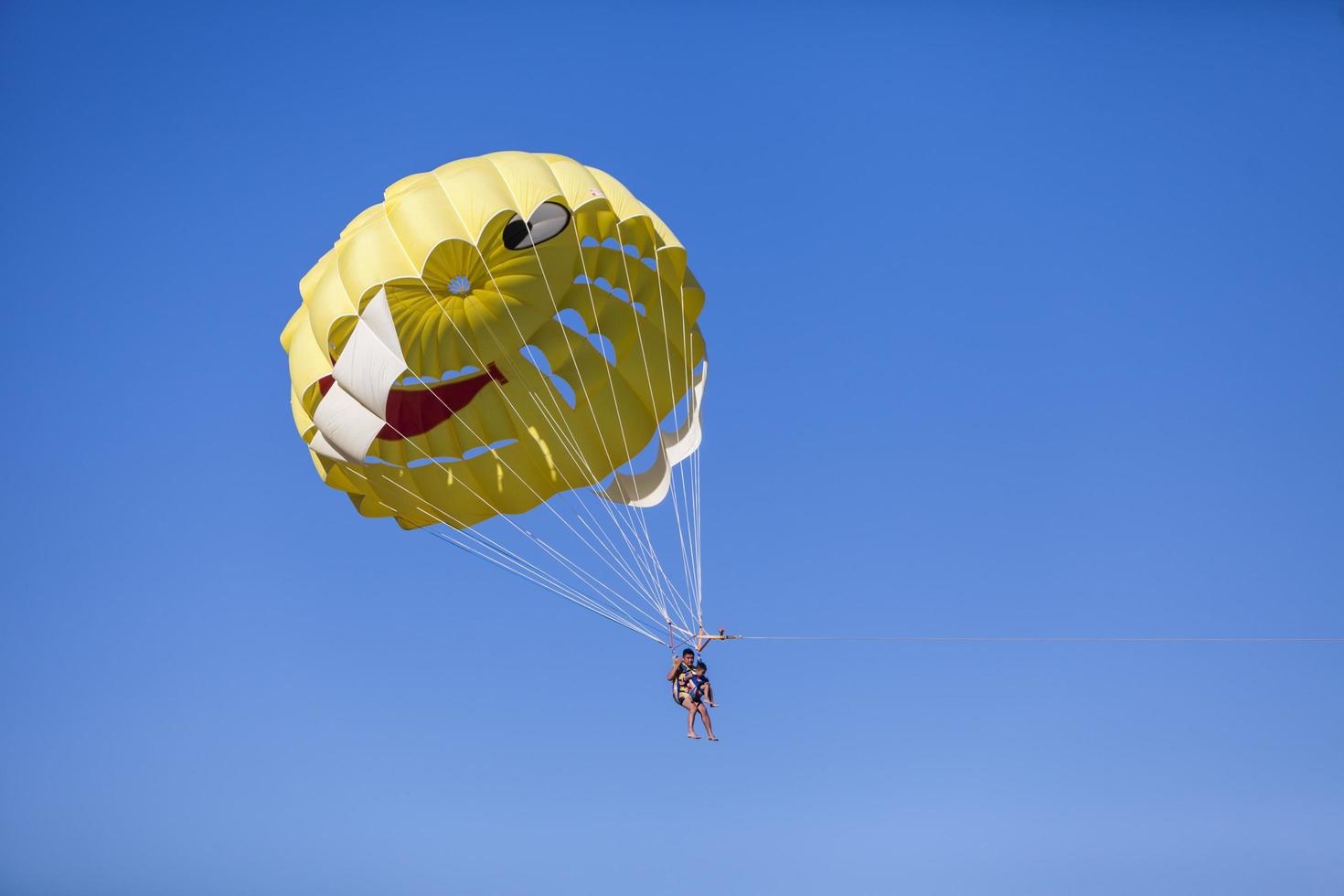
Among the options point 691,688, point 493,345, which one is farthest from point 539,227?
point 691,688

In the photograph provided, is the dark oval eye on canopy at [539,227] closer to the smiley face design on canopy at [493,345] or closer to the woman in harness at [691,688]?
the smiley face design on canopy at [493,345]

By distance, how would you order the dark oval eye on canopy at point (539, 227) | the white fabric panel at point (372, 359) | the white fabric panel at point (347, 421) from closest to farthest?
the white fabric panel at point (372, 359) < the white fabric panel at point (347, 421) < the dark oval eye on canopy at point (539, 227)

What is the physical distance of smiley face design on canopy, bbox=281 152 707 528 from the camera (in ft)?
55.8

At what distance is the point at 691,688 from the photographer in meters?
17.3

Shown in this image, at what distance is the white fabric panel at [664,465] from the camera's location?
19.4 m

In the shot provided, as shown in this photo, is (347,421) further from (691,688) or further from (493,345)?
(691,688)

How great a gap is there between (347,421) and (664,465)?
4120mm

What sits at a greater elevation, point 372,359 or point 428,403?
point 428,403

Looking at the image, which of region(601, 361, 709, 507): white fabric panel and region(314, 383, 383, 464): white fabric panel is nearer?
region(314, 383, 383, 464): white fabric panel

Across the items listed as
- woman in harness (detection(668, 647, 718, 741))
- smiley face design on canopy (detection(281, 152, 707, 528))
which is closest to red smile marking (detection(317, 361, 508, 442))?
smiley face design on canopy (detection(281, 152, 707, 528))

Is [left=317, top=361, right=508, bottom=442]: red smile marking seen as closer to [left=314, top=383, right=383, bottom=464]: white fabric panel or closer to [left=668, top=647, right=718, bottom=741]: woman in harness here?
[left=314, top=383, right=383, bottom=464]: white fabric panel

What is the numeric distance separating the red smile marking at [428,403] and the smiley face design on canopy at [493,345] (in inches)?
0.9

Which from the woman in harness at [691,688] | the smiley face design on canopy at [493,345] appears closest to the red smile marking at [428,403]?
the smiley face design on canopy at [493,345]

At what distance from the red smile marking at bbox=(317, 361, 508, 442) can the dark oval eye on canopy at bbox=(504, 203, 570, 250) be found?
1680mm
